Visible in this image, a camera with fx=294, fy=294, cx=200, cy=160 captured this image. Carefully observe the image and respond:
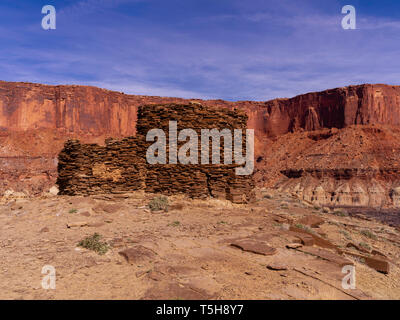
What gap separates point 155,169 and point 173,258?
5877mm

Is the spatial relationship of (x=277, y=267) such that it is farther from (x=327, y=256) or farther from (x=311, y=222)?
(x=311, y=222)

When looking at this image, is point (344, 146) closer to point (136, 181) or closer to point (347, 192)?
point (347, 192)

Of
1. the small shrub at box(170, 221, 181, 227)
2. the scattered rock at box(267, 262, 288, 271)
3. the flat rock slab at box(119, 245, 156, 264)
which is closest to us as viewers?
the scattered rock at box(267, 262, 288, 271)

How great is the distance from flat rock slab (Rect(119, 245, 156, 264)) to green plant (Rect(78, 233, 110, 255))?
1.13 feet

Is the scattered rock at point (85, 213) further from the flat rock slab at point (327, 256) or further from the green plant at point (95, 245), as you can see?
the flat rock slab at point (327, 256)

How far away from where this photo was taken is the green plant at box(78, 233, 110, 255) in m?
5.13

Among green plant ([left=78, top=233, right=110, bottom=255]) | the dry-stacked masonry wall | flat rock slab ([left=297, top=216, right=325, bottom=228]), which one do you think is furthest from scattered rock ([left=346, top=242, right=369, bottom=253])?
green plant ([left=78, top=233, right=110, bottom=255])

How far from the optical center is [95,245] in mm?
5246

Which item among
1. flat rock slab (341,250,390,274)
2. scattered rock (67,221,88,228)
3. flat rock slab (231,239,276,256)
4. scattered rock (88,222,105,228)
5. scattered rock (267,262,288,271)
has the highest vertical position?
scattered rock (67,221,88,228)

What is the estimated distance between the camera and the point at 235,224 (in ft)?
25.5

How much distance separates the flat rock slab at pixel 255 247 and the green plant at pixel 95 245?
2.39m

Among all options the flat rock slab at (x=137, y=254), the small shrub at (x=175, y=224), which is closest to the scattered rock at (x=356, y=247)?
the small shrub at (x=175, y=224)

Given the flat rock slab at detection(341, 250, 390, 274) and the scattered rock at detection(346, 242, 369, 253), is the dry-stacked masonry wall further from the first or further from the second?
the flat rock slab at detection(341, 250, 390, 274)

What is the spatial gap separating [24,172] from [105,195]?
44.0 m
